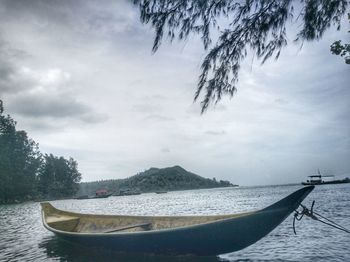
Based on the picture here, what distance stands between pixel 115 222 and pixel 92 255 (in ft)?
7.63

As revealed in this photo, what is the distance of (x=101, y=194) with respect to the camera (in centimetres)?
12212

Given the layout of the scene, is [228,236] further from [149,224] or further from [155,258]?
[149,224]

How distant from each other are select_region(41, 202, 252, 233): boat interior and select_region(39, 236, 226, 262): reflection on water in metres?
0.88

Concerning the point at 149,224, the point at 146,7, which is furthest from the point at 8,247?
the point at 146,7

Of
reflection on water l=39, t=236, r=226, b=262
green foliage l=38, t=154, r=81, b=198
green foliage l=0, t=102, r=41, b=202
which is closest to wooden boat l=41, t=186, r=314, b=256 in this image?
reflection on water l=39, t=236, r=226, b=262

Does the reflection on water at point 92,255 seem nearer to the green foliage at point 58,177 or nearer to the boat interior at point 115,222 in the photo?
the boat interior at point 115,222

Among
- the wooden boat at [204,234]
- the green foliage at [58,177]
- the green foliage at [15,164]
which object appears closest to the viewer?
the wooden boat at [204,234]

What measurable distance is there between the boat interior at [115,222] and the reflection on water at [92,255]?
0.88m

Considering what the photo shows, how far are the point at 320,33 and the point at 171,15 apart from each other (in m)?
3.01

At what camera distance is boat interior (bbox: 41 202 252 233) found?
11.8 meters

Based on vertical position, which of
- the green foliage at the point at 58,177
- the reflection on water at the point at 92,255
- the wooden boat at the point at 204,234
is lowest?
the reflection on water at the point at 92,255

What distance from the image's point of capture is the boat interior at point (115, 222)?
38.8ft

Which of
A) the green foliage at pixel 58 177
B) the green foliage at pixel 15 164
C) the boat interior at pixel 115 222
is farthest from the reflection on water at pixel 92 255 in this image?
the green foliage at pixel 58 177

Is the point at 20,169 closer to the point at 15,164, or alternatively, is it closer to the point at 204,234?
the point at 15,164
